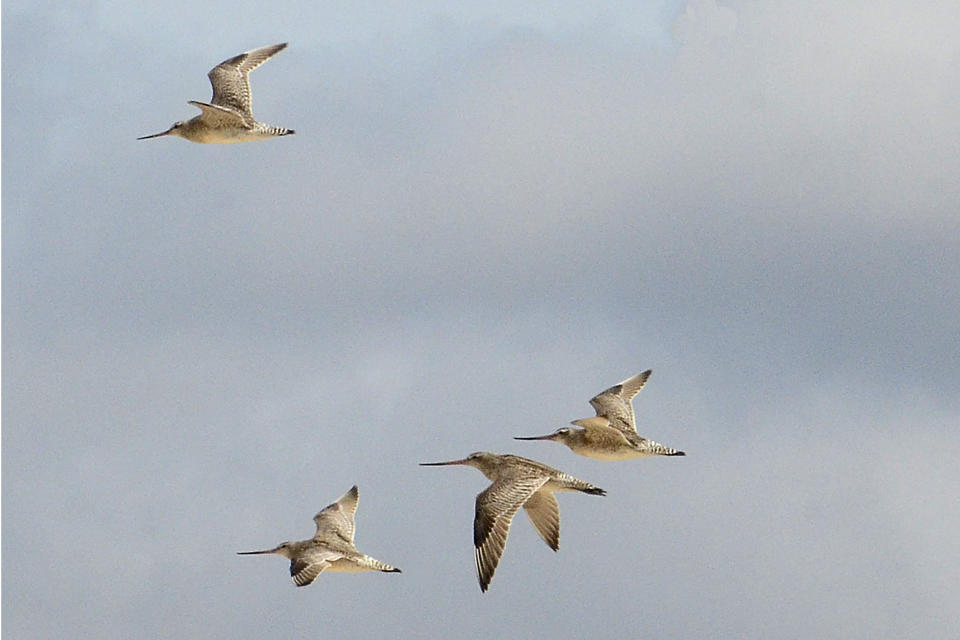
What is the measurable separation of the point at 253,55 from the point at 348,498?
8589 millimetres

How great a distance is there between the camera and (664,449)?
104ft

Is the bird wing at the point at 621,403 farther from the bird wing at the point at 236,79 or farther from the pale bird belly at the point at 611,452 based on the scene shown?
the bird wing at the point at 236,79

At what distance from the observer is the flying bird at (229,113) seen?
32812mm

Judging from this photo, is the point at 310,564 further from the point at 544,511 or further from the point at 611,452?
the point at 611,452

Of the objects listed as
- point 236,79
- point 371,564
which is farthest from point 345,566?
point 236,79

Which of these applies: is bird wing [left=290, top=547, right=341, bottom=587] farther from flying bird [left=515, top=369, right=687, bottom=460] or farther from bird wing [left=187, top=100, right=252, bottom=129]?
bird wing [left=187, top=100, right=252, bottom=129]

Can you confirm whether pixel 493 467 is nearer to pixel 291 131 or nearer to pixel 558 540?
pixel 558 540

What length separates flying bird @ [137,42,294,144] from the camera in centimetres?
3281

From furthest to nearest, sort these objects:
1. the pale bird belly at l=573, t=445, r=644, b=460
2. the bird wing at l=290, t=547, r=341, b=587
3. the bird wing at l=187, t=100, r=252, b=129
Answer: the bird wing at l=187, t=100, r=252, b=129, the pale bird belly at l=573, t=445, r=644, b=460, the bird wing at l=290, t=547, r=341, b=587

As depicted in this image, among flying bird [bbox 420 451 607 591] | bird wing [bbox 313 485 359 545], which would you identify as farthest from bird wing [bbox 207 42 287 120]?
flying bird [bbox 420 451 607 591]

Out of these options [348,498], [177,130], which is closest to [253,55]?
[177,130]

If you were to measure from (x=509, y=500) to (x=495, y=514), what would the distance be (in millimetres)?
392

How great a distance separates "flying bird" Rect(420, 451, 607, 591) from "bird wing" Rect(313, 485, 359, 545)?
2406 mm

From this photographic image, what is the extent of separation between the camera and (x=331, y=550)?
101 feet
